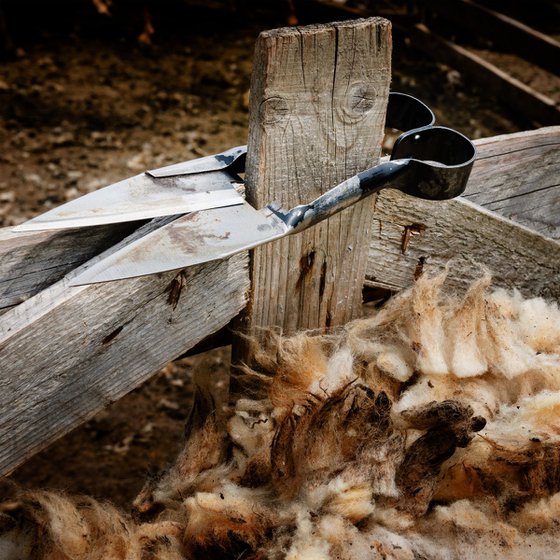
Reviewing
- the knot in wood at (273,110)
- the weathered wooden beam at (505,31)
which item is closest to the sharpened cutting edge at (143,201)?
the knot in wood at (273,110)

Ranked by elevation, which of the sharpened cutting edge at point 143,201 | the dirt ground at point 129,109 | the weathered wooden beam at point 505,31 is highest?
the sharpened cutting edge at point 143,201

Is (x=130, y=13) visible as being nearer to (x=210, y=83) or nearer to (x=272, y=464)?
(x=210, y=83)

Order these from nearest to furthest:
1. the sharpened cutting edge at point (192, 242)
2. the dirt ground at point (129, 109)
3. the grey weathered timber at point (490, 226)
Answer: the sharpened cutting edge at point (192, 242) → the grey weathered timber at point (490, 226) → the dirt ground at point (129, 109)

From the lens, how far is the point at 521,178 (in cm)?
155

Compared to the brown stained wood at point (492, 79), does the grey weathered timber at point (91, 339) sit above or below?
above

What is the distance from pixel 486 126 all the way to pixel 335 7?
1839 millimetres

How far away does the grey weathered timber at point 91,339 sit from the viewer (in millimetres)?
1025

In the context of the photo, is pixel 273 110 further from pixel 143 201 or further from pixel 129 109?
pixel 129 109

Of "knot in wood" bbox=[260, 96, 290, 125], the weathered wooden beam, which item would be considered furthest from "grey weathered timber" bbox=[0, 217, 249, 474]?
the weathered wooden beam

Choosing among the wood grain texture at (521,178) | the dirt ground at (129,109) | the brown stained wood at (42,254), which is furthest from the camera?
the dirt ground at (129,109)

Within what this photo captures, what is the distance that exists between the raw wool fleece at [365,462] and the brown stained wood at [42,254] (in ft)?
1.17

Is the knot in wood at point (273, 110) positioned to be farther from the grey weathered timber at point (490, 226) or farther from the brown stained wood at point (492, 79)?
the brown stained wood at point (492, 79)

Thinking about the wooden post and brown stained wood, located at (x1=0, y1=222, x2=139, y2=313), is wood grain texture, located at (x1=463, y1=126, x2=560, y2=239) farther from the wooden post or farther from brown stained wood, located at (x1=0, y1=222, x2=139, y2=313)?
brown stained wood, located at (x1=0, y1=222, x2=139, y2=313)

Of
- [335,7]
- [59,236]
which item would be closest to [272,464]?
[59,236]
